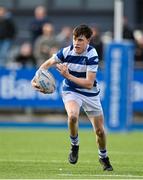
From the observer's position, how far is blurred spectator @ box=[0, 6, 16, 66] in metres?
24.6

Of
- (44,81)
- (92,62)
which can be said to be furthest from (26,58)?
(92,62)

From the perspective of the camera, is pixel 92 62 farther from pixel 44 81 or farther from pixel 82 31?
pixel 44 81

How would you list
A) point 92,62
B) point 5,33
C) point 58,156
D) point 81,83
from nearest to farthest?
point 81,83
point 92,62
point 58,156
point 5,33

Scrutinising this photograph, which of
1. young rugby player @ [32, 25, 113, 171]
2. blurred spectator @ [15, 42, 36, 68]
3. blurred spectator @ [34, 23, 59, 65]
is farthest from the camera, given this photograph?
blurred spectator @ [15, 42, 36, 68]

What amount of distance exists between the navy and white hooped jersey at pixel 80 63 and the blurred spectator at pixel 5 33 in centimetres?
1230

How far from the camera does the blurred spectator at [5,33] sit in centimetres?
2456

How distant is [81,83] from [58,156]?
10.5ft

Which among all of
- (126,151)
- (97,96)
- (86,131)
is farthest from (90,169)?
(86,131)

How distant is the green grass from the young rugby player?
566 millimetres

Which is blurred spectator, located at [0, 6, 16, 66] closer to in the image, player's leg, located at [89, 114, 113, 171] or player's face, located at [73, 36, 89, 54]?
player's leg, located at [89, 114, 113, 171]

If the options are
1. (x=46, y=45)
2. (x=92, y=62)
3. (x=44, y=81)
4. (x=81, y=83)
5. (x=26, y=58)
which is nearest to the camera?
(x=81, y=83)

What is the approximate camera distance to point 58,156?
1503cm

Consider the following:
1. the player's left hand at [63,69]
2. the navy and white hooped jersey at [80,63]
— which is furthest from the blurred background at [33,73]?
the player's left hand at [63,69]

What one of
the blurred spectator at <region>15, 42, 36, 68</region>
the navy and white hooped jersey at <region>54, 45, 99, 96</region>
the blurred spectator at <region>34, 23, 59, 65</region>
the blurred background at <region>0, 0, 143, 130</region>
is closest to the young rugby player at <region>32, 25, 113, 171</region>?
the navy and white hooped jersey at <region>54, 45, 99, 96</region>
